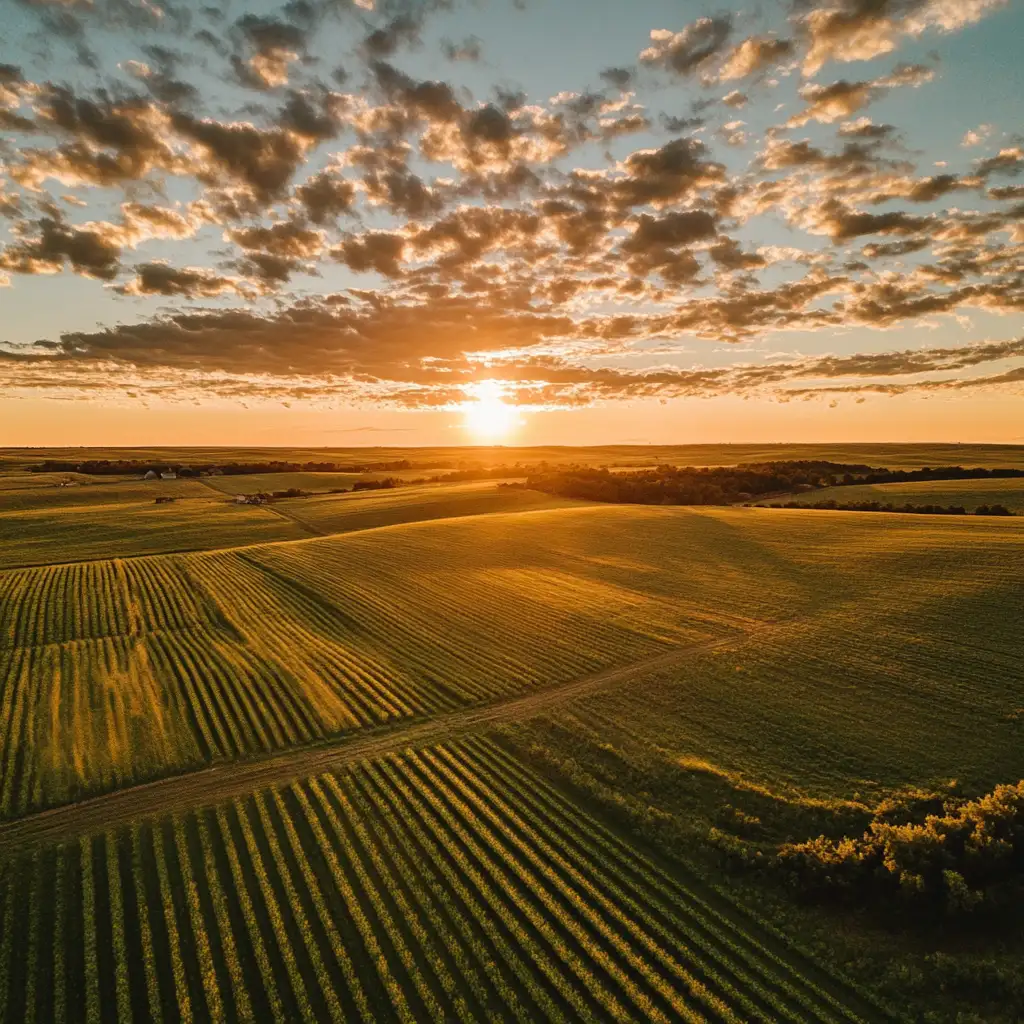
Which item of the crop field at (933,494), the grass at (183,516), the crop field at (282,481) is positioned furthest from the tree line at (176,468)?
the crop field at (933,494)

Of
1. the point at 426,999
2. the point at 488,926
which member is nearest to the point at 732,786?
the point at 488,926

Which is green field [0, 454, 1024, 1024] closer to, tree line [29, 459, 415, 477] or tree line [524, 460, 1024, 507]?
tree line [524, 460, 1024, 507]

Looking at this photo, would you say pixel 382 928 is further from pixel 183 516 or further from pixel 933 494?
pixel 933 494

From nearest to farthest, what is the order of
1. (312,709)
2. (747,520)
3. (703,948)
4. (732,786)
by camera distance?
(703,948), (732,786), (312,709), (747,520)

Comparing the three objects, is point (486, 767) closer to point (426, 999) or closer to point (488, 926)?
point (488, 926)

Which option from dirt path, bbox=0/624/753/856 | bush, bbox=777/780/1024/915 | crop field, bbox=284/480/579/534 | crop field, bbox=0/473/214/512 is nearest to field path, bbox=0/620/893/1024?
dirt path, bbox=0/624/753/856

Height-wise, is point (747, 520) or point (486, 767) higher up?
point (747, 520)

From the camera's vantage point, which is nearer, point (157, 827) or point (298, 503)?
point (157, 827)
